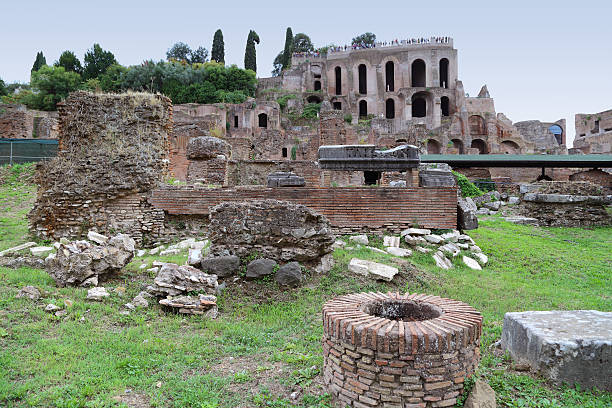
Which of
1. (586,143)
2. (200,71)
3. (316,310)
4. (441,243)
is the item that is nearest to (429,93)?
(586,143)

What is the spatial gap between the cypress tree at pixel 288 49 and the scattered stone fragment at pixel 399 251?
58184 mm

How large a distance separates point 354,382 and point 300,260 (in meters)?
3.60

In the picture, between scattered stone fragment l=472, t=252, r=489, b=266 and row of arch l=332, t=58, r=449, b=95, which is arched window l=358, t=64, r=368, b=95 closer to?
row of arch l=332, t=58, r=449, b=95

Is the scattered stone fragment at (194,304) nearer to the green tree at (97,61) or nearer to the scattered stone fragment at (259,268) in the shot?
the scattered stone fragment at (259,268)

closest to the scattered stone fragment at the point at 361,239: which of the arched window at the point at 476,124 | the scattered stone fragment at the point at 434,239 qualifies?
the scattered stone fragment at the point at 434,239

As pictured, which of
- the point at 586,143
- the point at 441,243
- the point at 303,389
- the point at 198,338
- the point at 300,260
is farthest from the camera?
the point at 586,143

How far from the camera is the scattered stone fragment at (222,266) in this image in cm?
653

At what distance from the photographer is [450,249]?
838 cm

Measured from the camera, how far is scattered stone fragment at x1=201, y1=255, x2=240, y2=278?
6.53m

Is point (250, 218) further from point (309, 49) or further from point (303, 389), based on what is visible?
point (309, 49)

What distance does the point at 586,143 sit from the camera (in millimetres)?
41281

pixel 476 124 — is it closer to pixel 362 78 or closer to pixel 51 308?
pixel 362 78

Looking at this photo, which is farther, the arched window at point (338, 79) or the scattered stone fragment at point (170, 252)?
the arched window at point (338, 79)

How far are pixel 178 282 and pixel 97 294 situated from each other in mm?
1153
